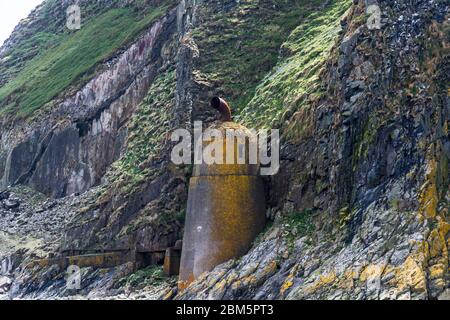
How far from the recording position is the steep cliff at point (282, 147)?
97.4ft

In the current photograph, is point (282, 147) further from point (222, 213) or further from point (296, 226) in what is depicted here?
point (296, 226)

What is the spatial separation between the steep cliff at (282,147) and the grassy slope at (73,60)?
0.58m

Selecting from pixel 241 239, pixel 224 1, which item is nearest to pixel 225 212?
pixel 241 239

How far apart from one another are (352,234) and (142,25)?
1719 inches

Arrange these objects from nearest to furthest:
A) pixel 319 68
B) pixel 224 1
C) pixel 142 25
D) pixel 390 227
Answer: pixel 390 227
pixel 319 68
pixel 224 1
pixel 142 25

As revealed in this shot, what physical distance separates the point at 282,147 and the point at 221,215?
333cm

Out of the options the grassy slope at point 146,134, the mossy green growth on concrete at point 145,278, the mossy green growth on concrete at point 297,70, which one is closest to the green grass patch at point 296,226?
the mossy green growth on concrete at point 297,70

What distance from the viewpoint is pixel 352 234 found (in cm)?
3070

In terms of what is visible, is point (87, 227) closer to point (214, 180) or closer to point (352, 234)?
point (214, 180)

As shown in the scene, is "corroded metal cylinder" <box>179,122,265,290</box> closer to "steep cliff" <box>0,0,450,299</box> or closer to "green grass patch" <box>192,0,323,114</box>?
"steep cliff" <box>0,0,450,299</box>

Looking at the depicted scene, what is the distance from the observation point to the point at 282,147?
3678 cm

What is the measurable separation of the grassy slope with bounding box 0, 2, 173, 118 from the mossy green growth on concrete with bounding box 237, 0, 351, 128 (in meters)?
23.9

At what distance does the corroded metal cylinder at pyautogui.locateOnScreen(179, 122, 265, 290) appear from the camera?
3559 cm

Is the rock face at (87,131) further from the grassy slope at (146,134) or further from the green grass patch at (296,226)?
the green grass patch at (296,226)
